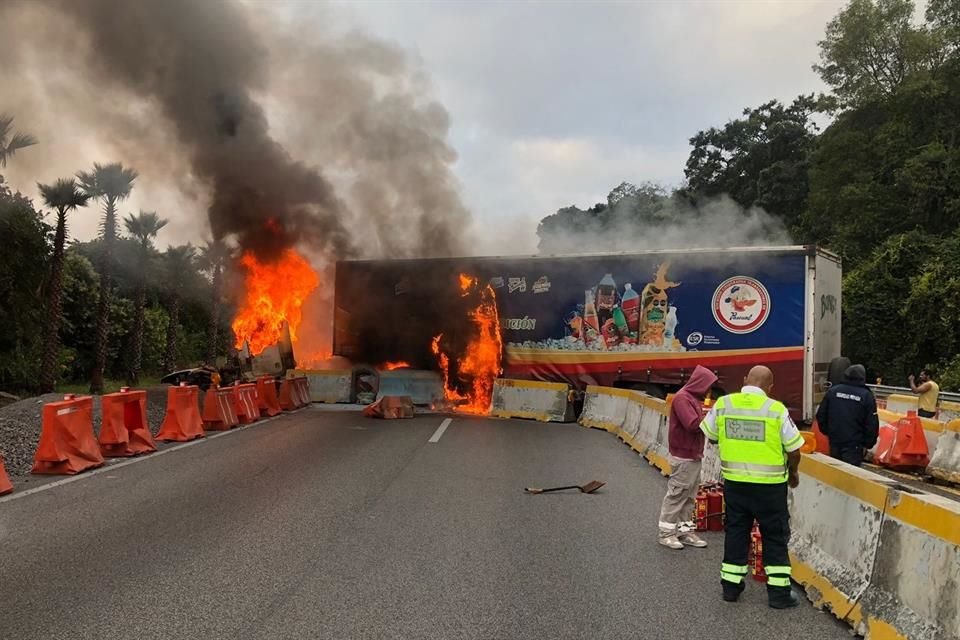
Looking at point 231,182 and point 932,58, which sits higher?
point 932,58

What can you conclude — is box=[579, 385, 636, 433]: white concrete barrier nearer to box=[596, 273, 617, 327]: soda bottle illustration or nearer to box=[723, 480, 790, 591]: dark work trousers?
box=[596, 273, 617, 327]: soda bottle illustration

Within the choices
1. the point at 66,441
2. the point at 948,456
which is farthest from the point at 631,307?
the point at 66,441

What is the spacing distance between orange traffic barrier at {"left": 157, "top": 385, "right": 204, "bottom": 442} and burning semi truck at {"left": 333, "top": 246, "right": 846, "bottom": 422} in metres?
5.20

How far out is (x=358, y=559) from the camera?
5.22 metres

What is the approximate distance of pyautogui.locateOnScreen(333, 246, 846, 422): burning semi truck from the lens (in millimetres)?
12695

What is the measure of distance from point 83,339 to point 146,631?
33.1m

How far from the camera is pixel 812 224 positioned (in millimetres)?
34938

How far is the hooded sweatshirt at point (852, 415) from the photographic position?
23.5 ft

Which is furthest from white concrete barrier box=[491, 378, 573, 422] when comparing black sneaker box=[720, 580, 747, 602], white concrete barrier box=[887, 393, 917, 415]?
black sneaker box=[720, 580, 747, 602]

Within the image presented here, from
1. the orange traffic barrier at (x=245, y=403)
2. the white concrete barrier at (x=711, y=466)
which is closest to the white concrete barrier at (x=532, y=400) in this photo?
the orange traffic barrier at (x=245, y=403)

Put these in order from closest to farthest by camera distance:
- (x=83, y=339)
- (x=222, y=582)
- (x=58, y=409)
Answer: (x=222, y=582) < (x=58, y=409) < (x=83, y=339)

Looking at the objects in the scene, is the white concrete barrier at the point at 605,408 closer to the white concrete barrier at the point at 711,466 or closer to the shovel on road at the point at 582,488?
the white concrete barrier at the point at 711,466

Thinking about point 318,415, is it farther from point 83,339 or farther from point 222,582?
point 83,339

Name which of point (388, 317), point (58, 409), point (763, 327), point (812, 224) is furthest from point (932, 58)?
point (58, 409)
